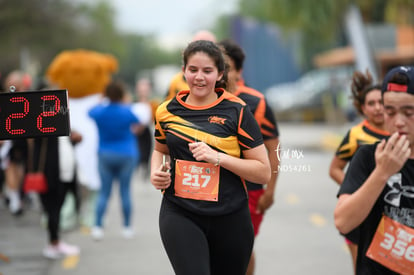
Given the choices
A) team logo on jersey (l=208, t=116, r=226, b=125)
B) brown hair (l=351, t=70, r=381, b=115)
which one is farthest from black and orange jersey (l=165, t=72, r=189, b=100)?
team logo on jersey (l=208, t=116, r=226, b=125)

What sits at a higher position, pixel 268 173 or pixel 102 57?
pixel 268 173

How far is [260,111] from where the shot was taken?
191 inches

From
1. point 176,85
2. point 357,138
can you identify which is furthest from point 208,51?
point 176,85

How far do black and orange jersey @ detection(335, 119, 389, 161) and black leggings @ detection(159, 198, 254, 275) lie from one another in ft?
4.91

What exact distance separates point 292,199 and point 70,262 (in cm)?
520

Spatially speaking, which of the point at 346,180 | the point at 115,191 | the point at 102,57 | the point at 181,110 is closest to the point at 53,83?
the point at 102,57

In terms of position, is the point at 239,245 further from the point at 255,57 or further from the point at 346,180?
the point at 255,57

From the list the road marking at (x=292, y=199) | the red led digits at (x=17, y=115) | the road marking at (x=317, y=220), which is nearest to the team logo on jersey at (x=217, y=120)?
the red led digits at (x=17, y=115)

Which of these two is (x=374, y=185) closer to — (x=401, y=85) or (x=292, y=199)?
(x=401, y=85)

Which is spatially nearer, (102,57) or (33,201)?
(102,57)

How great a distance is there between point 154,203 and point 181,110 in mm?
7846

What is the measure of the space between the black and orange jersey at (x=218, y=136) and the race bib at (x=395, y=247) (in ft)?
2.89

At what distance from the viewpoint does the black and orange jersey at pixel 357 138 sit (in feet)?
15.6

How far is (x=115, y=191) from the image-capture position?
508 inches
